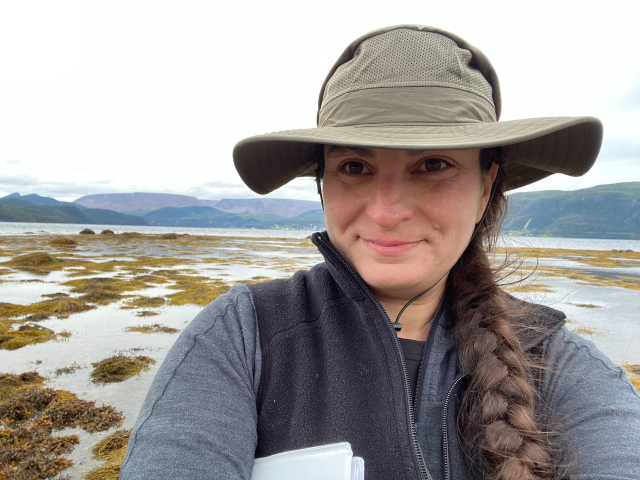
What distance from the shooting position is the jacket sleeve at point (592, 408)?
115 cm

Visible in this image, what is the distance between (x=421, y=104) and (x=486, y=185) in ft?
1.94

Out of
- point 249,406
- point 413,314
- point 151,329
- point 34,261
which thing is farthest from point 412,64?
point 34,261

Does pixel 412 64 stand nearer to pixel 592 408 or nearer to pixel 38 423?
pixel 592 408

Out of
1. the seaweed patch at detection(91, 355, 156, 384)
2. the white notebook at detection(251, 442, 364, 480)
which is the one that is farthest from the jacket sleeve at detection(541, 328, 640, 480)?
the seaweed patch at detection(91, 355, 156, 384)

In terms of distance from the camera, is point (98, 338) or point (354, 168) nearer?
point (354, 168)

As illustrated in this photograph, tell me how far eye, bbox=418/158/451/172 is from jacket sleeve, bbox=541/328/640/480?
3.02 ft

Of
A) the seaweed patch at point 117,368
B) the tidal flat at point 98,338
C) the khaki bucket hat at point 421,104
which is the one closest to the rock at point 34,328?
the tidal flat at point 98,338

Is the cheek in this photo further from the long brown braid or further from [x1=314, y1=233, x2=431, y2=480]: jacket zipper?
the long brown braid

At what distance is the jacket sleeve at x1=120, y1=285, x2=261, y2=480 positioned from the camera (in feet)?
3.35

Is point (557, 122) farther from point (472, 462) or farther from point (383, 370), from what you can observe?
point (472, 462)

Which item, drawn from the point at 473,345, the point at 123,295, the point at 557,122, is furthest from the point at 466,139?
the point at 123,295

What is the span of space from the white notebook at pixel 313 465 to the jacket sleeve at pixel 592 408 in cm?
75

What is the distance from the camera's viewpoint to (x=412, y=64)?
138 cm

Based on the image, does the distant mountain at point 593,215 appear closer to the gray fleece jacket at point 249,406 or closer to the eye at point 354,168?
the gray fleece jacket at point 249,406
